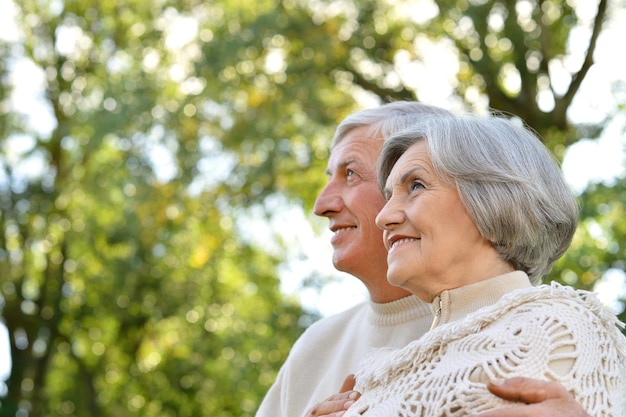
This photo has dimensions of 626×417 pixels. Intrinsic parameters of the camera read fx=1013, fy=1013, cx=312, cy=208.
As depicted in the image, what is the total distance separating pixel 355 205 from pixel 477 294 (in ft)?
2.95

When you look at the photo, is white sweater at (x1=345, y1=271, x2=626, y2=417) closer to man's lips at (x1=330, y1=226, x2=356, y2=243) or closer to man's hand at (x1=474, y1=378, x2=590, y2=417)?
man's hand at (x1=474, y1=378, x2=590, y2=417)

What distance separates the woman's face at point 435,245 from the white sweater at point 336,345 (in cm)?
71

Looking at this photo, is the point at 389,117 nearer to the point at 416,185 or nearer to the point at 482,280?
the point at 416,185

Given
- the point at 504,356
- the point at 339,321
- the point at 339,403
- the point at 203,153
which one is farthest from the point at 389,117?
the point at 203,153

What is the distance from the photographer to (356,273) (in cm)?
293

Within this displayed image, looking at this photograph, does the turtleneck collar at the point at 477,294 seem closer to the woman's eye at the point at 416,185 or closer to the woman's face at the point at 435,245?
the woman's face at the point at 435,245

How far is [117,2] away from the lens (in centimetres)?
1462

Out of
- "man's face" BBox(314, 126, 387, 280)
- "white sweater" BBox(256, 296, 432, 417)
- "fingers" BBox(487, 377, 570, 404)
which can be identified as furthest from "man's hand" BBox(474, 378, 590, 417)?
"man's face" BBox(314, 126, 387, 280)

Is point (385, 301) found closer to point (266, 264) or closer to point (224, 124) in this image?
point (224, 124)

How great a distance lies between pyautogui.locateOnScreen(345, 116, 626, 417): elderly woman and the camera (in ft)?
6.10

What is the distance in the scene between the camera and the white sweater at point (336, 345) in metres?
2.90

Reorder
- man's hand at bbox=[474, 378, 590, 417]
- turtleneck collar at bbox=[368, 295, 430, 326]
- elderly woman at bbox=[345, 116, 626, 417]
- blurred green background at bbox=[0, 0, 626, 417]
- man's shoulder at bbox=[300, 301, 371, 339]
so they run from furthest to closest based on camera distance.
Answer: blurred green background at bbox=[0, 0, 626, 417]
man's shoulder at bbox=[300, 301, 371, 339]
turtleneck collar at bbox=[368, 295, 430, 326]
elderly woman at bbox=[345, 116, 626, 417]
man's hand at bbox=[474, 378, 590, 417]

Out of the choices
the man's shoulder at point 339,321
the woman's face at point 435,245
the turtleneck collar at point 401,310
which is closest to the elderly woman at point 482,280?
the woman's face at point 435,245

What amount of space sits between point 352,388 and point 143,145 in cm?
944
